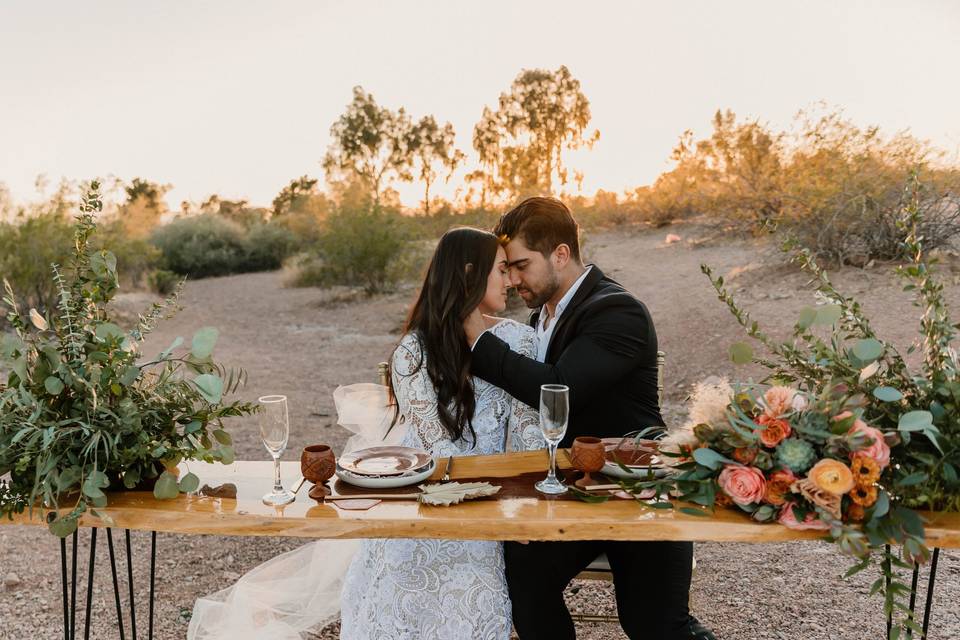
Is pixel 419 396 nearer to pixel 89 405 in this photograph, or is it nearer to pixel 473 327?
pixel 473 327

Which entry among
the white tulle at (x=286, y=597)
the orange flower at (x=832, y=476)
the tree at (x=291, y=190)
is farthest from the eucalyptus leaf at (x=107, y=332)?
the tree at (x=291, y=190)

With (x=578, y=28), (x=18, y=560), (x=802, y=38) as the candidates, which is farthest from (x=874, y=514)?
(x=578, y=28)

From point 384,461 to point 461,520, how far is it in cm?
45

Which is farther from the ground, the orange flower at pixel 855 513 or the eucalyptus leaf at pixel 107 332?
the eucalyptus leaf at pixel 107 332

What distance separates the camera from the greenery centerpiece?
5.74ft

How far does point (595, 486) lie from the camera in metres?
1.98

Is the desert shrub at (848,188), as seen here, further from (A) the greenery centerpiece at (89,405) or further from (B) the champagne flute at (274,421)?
(A) the greenery centerpiece at (89,405)

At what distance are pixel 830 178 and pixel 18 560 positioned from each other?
986 cm

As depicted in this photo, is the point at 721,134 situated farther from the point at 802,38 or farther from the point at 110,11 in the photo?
the point at 110,11

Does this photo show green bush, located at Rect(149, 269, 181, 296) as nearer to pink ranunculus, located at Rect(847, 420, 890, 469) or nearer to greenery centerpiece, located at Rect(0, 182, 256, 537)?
greenery centerpiece, located at Rect(0, 182, 256, 537)

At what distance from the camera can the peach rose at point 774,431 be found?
65.7 inches

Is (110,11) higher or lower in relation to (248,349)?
higher

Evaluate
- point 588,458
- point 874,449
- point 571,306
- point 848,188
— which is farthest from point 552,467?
point 848,188

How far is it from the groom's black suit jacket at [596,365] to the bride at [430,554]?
140 mm
